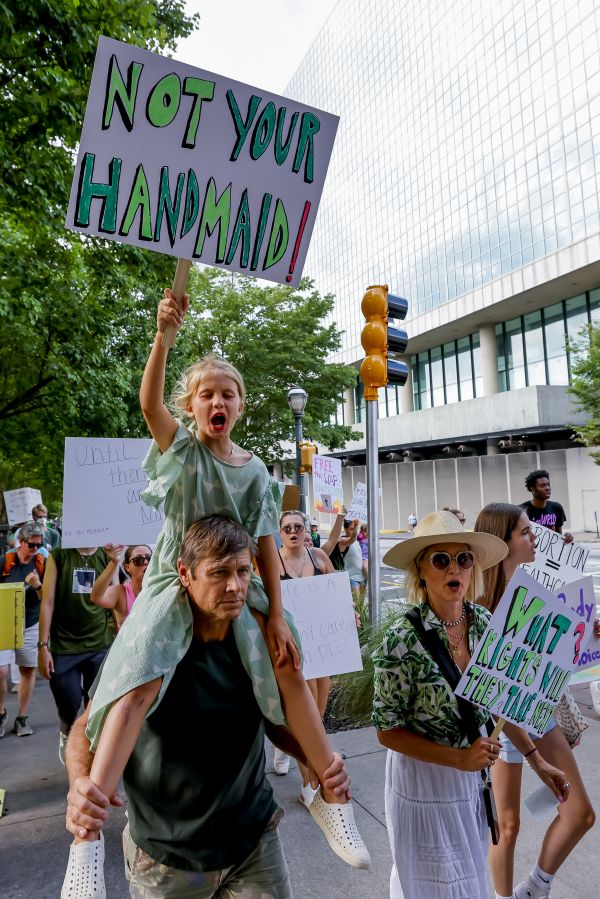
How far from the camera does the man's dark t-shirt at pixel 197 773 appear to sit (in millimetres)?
1940

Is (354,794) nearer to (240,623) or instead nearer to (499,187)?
(240,623)

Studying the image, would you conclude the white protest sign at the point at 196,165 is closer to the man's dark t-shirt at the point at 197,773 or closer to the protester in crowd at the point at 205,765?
the protester in crowd at the point at 205,765

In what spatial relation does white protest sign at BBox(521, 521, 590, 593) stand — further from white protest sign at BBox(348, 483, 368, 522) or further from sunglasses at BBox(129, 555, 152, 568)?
white protest sign at BBox(348, 483, 368, 522)

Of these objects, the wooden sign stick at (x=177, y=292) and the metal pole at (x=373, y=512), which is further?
the metal pole at (x=373, y=512)

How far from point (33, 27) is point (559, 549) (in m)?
7.38

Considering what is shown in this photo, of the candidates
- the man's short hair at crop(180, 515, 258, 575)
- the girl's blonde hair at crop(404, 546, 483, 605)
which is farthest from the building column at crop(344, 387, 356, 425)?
the man's short hair at crop(180, 515, 258, 575)

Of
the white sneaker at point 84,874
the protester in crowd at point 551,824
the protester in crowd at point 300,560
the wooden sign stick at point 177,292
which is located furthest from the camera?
the protester in crowd at point 300,560

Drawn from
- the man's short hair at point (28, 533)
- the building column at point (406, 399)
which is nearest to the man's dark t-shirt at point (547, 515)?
the man's short hair at point (28, 533)

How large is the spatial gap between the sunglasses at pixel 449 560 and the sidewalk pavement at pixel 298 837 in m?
1.91

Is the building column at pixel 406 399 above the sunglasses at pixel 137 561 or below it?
above

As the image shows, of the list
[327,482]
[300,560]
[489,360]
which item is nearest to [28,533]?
[300,560]

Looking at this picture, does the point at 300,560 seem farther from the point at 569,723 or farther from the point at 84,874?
the point at 84,874

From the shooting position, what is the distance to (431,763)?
7.98 feet

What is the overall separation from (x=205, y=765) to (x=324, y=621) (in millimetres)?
3178
